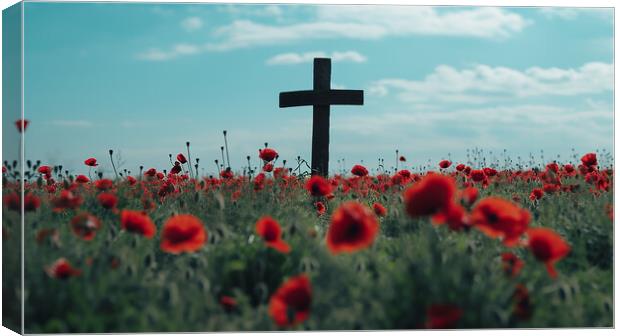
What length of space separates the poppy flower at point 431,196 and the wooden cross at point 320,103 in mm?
4461

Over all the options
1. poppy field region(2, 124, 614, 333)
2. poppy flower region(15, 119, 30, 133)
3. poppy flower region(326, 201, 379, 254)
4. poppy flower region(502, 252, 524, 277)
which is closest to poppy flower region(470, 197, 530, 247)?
poppy field region(2, 124, 614, 333)

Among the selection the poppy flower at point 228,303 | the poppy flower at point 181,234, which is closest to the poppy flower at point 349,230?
the poppy flower at point 228,303

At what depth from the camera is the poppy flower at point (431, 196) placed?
9.64ft

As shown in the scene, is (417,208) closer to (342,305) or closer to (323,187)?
(342,305)

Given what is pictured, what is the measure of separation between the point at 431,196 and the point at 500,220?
295 millimetres

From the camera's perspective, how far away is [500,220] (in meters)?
3.00

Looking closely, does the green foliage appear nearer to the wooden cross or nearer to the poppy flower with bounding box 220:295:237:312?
the poppy flower with bounding box 220:295:237:312

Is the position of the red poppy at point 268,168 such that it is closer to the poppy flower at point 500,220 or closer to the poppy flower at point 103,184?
the poppy flower at point 103,184

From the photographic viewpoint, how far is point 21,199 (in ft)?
12.8

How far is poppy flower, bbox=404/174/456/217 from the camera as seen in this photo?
2939 mm

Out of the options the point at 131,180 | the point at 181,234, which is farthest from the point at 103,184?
the point at 181,234

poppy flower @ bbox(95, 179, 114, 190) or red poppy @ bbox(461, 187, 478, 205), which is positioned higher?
red poppy @ bbox(461, 187, 478, 205)

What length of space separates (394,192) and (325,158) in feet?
3.85

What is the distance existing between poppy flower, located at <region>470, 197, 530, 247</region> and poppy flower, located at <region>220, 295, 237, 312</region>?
3.54 feet
